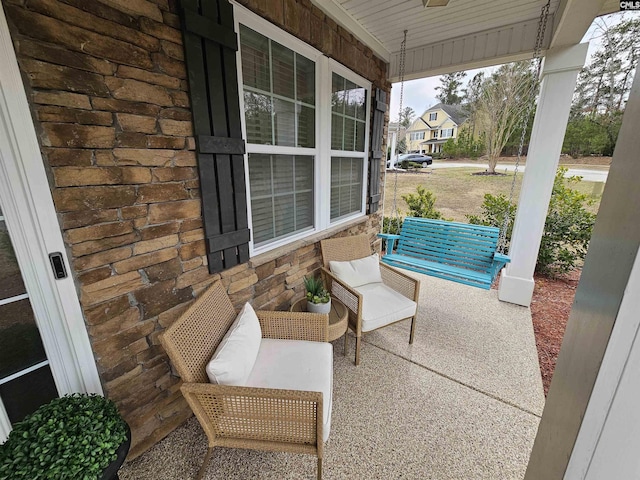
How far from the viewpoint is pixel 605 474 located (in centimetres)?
48

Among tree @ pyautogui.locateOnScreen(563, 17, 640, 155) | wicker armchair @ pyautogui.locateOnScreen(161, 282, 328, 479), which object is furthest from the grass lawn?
wicker armchair @ pyautogui.locateOnScreen(161, 282, 328, 479)

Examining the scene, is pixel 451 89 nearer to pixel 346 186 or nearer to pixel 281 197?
pixel 346 186

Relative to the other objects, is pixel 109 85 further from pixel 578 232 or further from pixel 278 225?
pixel 578 232

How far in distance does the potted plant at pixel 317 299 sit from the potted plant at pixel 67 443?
1304 millimetres

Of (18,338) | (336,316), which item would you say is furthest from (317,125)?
(18,338)

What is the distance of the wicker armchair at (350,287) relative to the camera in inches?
82.2

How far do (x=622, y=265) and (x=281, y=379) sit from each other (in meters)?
1.42

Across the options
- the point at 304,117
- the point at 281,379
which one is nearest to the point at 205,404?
the point at 281,379

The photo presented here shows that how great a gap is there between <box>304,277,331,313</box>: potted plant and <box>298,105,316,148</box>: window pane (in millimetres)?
1248

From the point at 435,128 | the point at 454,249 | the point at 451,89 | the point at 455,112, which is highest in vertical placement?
the point at 451,89

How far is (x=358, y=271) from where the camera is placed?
8.40 ft

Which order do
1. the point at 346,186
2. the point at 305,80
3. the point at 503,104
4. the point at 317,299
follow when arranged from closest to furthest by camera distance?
1. the point at 317,299
2. the point at 305,80
3. the point at 346,186
4. the point at 503,104

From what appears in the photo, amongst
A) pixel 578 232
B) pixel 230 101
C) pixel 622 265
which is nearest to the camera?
pixel 622 265

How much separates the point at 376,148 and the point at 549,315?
2.75 metres
